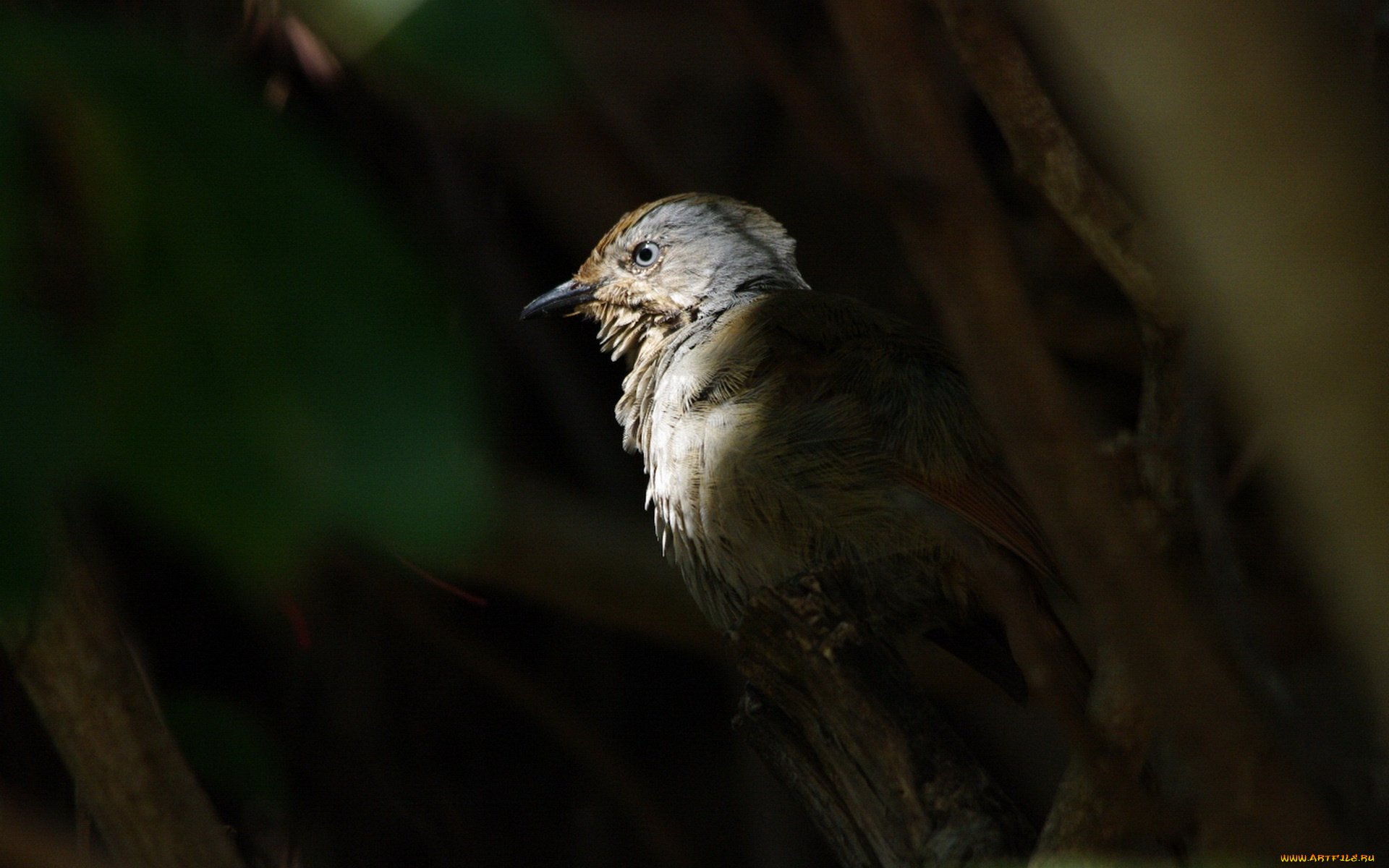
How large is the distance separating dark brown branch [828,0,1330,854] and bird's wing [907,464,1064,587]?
4.95ft

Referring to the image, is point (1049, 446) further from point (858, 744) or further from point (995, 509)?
point (995, 509)

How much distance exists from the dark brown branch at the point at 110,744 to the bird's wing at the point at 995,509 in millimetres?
1698

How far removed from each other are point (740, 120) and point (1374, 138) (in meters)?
4.22

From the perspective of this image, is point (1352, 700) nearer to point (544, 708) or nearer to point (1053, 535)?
point (544, 708)

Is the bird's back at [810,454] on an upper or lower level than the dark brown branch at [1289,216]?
lower

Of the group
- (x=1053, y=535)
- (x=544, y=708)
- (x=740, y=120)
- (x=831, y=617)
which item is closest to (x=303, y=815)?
(x=544, y=708)

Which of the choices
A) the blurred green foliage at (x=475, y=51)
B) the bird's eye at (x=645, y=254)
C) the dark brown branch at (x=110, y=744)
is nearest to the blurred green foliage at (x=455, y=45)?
the blurred green foliage at (x=475, y=51)

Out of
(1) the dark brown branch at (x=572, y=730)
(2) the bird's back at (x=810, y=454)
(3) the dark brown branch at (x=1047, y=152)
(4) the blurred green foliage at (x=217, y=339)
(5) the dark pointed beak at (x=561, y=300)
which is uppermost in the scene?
(4) the blurred green foliage at (x=217, y=339)

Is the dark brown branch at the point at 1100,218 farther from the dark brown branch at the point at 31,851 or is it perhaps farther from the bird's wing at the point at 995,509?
the dark brown branch at the point at 31,851

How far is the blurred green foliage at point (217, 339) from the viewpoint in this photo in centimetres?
76

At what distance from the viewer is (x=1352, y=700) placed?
12.6 ft

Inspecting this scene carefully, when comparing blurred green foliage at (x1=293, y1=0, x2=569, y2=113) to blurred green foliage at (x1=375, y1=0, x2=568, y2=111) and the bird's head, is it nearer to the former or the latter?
blurred green foliage at (x1=375, y1=0, x2=568, y2=111)

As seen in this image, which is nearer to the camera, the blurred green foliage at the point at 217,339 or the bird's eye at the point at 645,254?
the blurred green foliage at the point at 217,339

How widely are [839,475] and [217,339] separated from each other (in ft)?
7.03
